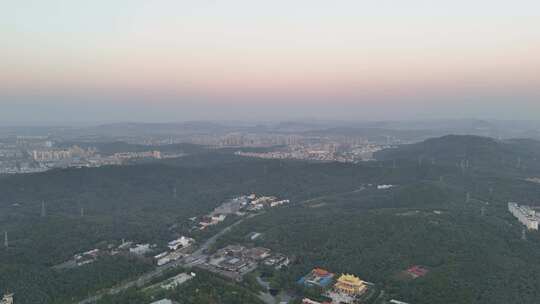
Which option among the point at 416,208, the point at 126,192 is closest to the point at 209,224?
the point at 126,192

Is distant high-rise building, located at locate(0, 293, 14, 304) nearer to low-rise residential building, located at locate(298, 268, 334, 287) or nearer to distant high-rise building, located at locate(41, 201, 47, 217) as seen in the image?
low-rise residential building, located at locate(298, 268, 334, 287)

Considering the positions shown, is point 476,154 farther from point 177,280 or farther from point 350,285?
point 177,280

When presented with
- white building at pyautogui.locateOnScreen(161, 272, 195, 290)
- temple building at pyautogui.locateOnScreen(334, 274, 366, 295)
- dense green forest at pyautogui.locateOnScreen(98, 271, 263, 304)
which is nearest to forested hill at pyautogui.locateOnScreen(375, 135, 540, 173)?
temple building at pyautogui.locateOnScreen(334, 274, 366, 295)

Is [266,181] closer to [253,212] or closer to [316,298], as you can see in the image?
[253,212]

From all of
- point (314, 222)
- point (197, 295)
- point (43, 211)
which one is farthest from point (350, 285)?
point (43, 211)

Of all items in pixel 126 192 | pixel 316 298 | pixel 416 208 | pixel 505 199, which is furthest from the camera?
pixel 126 192

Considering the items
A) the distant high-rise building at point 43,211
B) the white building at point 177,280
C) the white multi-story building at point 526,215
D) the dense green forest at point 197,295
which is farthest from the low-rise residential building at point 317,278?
the distant high-rise building at point 43,211

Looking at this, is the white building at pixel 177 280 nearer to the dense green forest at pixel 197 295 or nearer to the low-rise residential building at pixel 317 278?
the dense green forest at pixel 197 295
